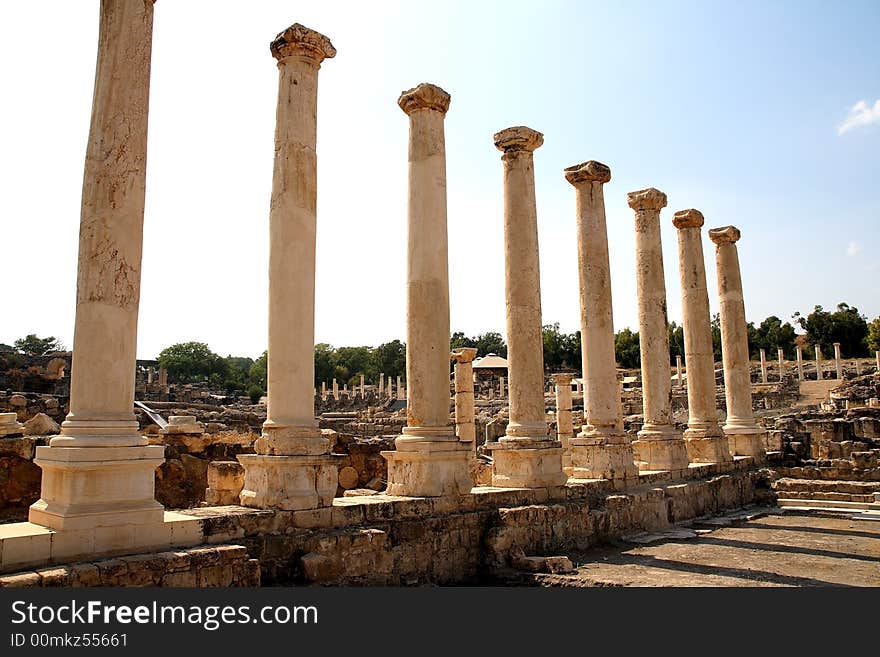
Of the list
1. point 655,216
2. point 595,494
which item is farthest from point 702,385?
point 595,494

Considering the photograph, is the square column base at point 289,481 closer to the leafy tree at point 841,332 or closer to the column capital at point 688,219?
the column capital at point 688,219

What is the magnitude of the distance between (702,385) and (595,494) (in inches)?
289

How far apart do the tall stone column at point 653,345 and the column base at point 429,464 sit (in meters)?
7.81

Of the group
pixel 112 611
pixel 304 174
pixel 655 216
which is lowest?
pixel 112 611

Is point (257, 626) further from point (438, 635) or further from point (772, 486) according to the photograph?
point (772, 486)

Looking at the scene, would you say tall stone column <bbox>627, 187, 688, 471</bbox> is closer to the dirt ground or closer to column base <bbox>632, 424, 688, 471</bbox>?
column base <bbox>632, 424, 688, 471</bbox>

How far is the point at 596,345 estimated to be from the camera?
1598 centimetres

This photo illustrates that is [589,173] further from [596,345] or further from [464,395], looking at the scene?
[464,395]

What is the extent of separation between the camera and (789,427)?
2552cm

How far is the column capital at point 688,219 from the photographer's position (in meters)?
20.4

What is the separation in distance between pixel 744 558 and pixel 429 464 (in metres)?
5.20

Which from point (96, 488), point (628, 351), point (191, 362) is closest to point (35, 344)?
point (191, 362)

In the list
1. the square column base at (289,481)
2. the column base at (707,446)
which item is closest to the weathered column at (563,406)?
the column base at (707,446)

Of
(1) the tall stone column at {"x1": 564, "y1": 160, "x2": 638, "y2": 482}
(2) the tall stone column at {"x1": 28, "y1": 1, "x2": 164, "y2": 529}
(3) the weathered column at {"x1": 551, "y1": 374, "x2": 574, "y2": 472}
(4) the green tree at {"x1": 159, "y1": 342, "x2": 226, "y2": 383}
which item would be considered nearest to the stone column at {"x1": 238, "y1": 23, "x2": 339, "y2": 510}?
(2) the tall stone column at {"x1": 28, "y1": 1, "x2": 164, "y2": 529}
